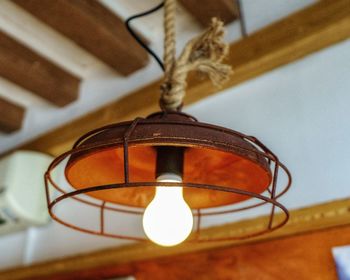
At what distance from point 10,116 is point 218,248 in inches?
53.3

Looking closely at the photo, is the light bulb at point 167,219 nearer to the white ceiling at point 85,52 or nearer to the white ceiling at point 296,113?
the white ceiling at point 296,113

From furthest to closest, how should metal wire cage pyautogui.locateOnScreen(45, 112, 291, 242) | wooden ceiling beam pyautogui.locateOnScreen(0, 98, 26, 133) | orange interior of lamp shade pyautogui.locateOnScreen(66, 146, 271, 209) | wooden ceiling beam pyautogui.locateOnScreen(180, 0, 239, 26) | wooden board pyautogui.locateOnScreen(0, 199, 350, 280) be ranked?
wooden ceiling beam pyautogui.locateOnScreen(0, 98, 26, 133), wooden ceiling beam pyautogui.locateOnScreen(180, 0, 239, 26), wooden board pyautogui.locateOnScreen(0, 199, 350, 280), orange interior of lamp shade pyautogui.locateOnScreen(66, 146, 271, 209), metal wire cage pyautogui.locateOnScreen(45, 112, 291, 242)

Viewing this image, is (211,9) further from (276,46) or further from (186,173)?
(186,173)

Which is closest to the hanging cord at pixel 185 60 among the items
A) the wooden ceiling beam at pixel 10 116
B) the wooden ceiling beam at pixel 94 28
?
the wooden ceiling beam at pixel 94 28

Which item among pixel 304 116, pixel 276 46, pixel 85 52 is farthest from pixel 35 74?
pixel 304 116

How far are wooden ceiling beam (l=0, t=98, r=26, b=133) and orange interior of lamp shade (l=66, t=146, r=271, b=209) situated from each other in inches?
56.3

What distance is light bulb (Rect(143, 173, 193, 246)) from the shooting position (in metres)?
0.66

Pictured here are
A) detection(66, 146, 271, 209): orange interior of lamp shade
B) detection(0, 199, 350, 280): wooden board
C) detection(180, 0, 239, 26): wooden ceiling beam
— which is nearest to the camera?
detection(66, 146, 271, 209): orange interior of lamp shade

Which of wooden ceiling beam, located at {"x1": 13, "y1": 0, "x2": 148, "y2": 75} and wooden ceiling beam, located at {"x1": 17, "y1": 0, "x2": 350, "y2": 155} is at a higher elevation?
wooden ceiling beam, located at {"x1": 13, "y1": 0, "x2": 148, "y2": 75}

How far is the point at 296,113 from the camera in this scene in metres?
1.23

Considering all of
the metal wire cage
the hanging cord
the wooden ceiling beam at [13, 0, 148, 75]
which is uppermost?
the wooden ceiling beam at [13, 0, 148, 75]

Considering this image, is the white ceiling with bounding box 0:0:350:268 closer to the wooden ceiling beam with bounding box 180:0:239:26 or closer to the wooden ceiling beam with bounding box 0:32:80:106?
the wooden ceiling beam with bounding box 180:0:239:26

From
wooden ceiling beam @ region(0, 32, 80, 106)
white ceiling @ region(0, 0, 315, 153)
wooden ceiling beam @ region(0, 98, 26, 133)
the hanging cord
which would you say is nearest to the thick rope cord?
the hanging cord

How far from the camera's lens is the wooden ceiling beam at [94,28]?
4.81ft
